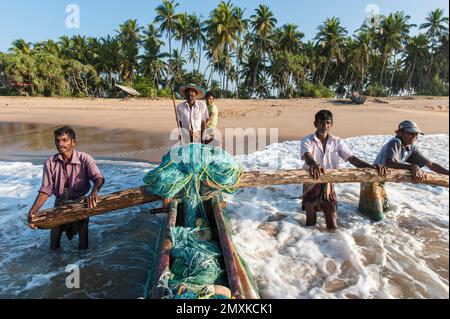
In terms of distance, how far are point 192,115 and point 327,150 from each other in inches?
107

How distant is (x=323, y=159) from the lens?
3.58 meters

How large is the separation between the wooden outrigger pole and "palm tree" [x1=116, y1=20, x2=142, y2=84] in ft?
95.1

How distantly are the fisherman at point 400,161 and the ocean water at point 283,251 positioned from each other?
0.25 m

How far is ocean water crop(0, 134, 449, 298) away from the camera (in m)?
2.91

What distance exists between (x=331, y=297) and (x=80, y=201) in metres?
2.68

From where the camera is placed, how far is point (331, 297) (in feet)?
8.97

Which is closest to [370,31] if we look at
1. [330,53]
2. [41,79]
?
[330,53]

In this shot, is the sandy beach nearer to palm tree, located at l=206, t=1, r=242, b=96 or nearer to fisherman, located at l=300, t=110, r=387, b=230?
fisherman, located at l=300, t=110, r=387, b=230

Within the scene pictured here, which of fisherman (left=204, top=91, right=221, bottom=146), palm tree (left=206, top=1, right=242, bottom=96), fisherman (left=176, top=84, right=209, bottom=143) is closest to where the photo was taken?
fisherman (left=176, top=84, right=209, bottom=143)

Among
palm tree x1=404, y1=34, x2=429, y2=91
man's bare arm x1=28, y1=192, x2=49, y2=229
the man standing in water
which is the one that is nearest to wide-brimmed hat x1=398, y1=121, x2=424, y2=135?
the man standing in water

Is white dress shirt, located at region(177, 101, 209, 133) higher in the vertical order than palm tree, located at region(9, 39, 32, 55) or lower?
lower

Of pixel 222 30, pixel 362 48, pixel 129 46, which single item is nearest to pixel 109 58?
pixel 129 46

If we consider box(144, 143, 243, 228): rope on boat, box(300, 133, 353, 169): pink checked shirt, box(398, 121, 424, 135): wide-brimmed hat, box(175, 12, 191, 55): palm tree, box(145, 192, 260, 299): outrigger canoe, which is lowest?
box(145, 192, 260, 299): outrigger canoe
